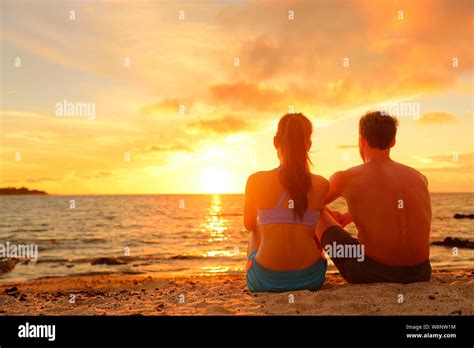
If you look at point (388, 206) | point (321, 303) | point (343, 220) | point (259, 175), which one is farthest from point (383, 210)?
point (259, 175)

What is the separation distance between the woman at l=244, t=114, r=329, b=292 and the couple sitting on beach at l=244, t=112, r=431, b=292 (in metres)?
0.01

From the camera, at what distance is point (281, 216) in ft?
16.6

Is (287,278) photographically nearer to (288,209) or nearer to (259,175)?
(288,209)

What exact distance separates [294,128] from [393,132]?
3.81ft

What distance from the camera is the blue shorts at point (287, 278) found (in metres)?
5.29

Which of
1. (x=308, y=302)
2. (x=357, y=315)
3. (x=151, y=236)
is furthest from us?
(x=151, y=236)

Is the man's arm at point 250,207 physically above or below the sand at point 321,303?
above

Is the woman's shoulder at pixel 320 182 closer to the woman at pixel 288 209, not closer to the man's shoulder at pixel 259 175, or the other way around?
the woman at pixel 288 209

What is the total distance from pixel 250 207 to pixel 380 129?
1.66 m

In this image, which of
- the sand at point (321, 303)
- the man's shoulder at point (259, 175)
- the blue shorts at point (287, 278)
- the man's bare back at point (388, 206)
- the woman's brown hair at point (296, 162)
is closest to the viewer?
the sand at point (321, 303)

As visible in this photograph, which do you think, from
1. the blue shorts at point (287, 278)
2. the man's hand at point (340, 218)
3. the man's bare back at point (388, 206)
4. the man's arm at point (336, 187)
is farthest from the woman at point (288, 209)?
the man's hand at point (340, 218)

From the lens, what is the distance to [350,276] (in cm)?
569
